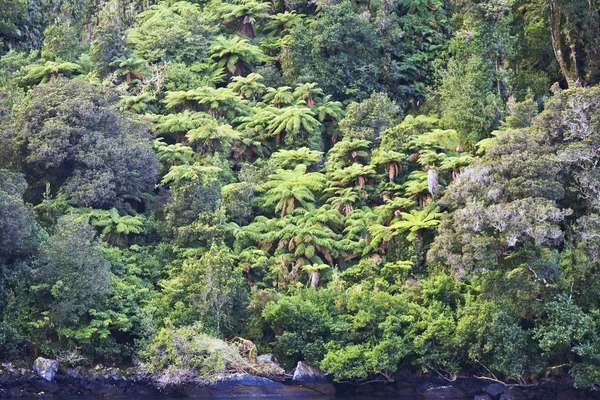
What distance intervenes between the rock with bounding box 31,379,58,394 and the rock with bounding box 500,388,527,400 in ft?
41.3

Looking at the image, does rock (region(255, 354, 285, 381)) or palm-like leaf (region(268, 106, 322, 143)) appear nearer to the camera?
rock (region(255, 354, 285, 381))

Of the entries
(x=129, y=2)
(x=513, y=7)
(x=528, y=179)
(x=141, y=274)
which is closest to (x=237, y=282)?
(x=141, y=274)

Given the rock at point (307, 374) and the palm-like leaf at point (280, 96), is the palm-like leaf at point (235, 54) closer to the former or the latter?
the palm-like leaf at point (280, 96)

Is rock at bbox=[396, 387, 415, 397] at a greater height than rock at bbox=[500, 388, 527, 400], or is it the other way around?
rock at bbox=[500, 388, 527, 400]

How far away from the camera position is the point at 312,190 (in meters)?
40.2

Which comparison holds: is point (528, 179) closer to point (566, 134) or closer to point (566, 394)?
point (566, 134)

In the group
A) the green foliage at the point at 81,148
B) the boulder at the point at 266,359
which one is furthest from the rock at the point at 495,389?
the green foliage at the point at 81,148

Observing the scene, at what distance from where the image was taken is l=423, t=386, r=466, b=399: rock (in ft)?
111

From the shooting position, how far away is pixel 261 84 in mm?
45688

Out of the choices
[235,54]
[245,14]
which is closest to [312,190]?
[235,54]

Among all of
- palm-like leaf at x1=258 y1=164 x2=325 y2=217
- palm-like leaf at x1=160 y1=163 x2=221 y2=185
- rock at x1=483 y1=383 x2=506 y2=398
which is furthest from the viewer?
palm-like leaf at x1=258 y1=164 x2=325 y2=217

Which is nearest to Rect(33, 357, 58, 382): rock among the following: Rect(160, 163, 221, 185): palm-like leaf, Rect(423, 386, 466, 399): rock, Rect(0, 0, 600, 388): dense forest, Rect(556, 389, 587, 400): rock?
Rect(0, 0, 600, 388): dense forest

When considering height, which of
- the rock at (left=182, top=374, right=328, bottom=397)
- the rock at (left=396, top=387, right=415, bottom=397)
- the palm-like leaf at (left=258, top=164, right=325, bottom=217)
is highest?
the palm-like leaf at (left=258, top=164, right=325, bottom=217)

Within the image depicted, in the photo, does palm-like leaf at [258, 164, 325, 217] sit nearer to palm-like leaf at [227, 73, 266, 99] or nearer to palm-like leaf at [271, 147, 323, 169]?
palm-like leaf at [271, 147, 323, 169]
